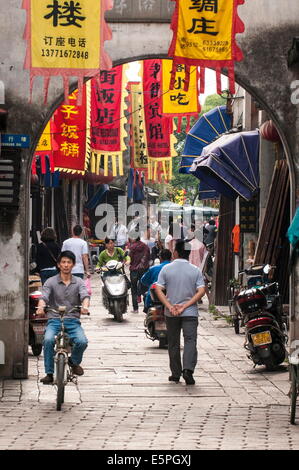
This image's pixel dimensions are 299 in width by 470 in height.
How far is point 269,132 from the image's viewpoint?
19688 millimetres

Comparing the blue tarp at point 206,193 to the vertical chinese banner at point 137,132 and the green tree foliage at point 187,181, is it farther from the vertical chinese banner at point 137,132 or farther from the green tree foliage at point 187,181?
the green tree foliage at point 187,181

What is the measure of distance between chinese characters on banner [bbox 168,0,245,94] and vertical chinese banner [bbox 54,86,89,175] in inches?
388

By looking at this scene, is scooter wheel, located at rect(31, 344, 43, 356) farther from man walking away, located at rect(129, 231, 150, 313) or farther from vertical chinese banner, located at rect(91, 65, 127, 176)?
man walking away, located at rect(129, 231, 150, 313)

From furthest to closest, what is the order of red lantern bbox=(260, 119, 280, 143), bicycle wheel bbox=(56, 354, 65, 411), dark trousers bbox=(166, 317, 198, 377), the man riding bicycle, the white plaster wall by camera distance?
1. red lantern bbox=(260, 119, 280, 143)
2. the white plaster wall
3. dark trousers bbox=(166, 317, 198, 377)
4. the man riding bicycle
5. bicycle wheel bbox=(56, 354, 65, 411)

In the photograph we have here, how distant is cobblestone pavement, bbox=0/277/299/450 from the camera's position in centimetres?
948

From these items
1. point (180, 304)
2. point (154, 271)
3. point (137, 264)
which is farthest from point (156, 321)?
point (137, 264)

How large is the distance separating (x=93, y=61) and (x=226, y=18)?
5.49 ft

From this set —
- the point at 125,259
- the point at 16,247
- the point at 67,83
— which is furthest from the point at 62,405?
the point at 125,259

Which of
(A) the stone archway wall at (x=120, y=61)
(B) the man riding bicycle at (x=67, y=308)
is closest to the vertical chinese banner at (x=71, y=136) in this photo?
(A) the stone archway wall at (x=120, y=61)

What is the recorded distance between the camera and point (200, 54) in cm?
1256

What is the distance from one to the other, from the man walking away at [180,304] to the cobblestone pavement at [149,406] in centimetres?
33

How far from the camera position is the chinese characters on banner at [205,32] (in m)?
12.6

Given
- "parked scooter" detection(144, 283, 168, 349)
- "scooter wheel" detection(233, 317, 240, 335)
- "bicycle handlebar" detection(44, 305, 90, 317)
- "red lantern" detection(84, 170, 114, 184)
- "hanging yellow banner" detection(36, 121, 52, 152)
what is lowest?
"scooter wheel" detection(233, 317, 240, 335)

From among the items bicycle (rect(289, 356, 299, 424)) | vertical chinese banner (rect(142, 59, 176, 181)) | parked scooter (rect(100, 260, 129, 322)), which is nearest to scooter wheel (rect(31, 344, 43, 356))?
parked scooter (rect(100, 260, 129, 322))
